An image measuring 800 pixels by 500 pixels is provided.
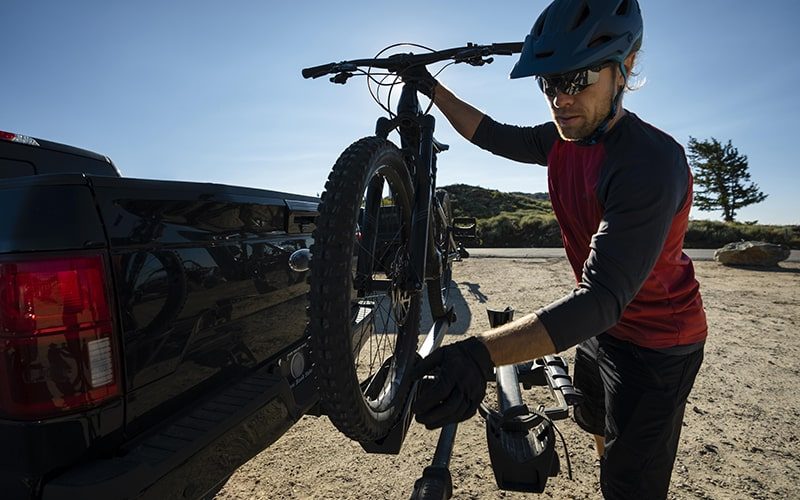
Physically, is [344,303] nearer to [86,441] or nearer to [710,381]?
[86,441]

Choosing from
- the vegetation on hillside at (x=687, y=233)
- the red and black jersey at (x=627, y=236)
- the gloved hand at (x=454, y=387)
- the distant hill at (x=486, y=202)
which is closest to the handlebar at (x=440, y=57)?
the red and black jersey at (x=627, y=236)

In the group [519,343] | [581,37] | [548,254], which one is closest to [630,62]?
[581,37]

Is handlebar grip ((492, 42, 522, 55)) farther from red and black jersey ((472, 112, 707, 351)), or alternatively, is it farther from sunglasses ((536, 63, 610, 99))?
sunglasses ((536, 63, 610, 99))

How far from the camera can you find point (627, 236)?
1.35 m

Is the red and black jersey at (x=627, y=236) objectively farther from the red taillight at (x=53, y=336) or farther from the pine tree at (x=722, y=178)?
the pine tree at (x=722, y=178)

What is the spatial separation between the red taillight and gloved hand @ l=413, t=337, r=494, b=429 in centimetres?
102

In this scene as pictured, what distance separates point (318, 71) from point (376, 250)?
4.41 ft

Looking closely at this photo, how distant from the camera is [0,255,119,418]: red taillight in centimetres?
123

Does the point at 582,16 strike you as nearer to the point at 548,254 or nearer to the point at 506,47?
the point at 506,47

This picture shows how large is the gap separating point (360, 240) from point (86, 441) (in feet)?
4.90

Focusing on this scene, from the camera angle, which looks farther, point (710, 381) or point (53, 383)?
point (710, 381)

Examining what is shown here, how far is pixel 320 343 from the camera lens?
154cm

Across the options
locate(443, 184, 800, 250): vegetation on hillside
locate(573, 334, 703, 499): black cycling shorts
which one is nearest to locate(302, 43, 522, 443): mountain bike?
locate(573, 334, 703, 499): black cycling shorts

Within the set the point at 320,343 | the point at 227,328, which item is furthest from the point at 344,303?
the point at 227,328
